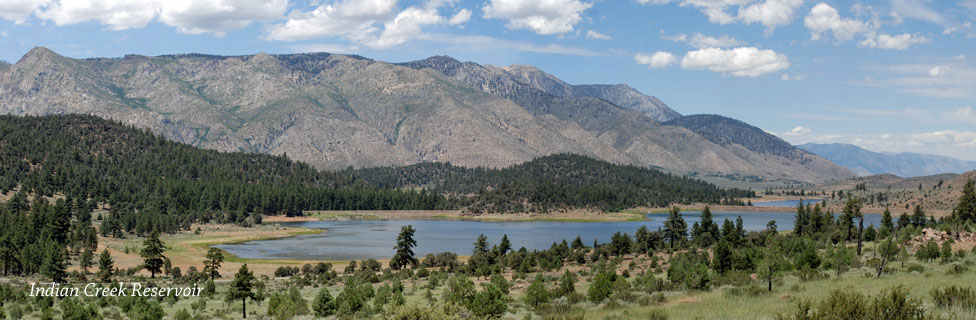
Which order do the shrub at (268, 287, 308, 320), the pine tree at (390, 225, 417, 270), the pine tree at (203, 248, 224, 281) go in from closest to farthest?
the shrub at (268, 287, 308, 320) → the pine tree at (203, 248, 224, 281) → the pine tree at (390, 225, 417, 270)

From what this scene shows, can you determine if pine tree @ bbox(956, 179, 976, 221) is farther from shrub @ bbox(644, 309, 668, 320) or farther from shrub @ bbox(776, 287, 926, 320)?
shrub @ bbox(776, 287, 926, 320)

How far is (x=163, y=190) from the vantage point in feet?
650

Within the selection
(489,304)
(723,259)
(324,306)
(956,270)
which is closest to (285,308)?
(324,306)

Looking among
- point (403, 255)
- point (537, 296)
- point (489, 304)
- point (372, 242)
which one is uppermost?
point (489, 304)

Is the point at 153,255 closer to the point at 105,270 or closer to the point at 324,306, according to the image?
the point at 105,270

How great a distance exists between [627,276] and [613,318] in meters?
31.5

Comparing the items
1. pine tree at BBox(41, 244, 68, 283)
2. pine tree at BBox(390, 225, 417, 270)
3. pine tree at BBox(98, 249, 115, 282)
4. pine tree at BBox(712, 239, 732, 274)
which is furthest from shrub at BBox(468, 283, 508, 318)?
pine tree at BBox(41, 244, 68, 283)

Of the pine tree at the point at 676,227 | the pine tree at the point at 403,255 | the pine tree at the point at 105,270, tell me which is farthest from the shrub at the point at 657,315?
the pine tree at the point at 676,227

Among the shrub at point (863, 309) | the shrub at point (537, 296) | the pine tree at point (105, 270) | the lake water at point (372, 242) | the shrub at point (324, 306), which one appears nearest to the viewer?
the shrub at point (863, 309)

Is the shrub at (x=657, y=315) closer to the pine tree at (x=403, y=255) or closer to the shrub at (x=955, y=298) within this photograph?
the shrub at (x=955, y=298)

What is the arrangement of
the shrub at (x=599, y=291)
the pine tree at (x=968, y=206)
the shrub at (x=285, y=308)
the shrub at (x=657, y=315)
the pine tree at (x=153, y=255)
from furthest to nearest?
the pine tree at (x=968, y=206) < the pine tree at (x=153, y=255) < the shrub at (x=285, y=308) < the shrub at (x=599, y=291) < the shrub at (x=657, y=315)

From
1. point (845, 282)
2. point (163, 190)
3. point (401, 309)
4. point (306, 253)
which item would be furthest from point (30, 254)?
point (163, 190)

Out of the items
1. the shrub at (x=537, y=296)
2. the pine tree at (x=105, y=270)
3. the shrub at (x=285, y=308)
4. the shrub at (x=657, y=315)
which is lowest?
the pine tree at (x=105, y=270)

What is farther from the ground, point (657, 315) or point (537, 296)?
point (657, 315)
